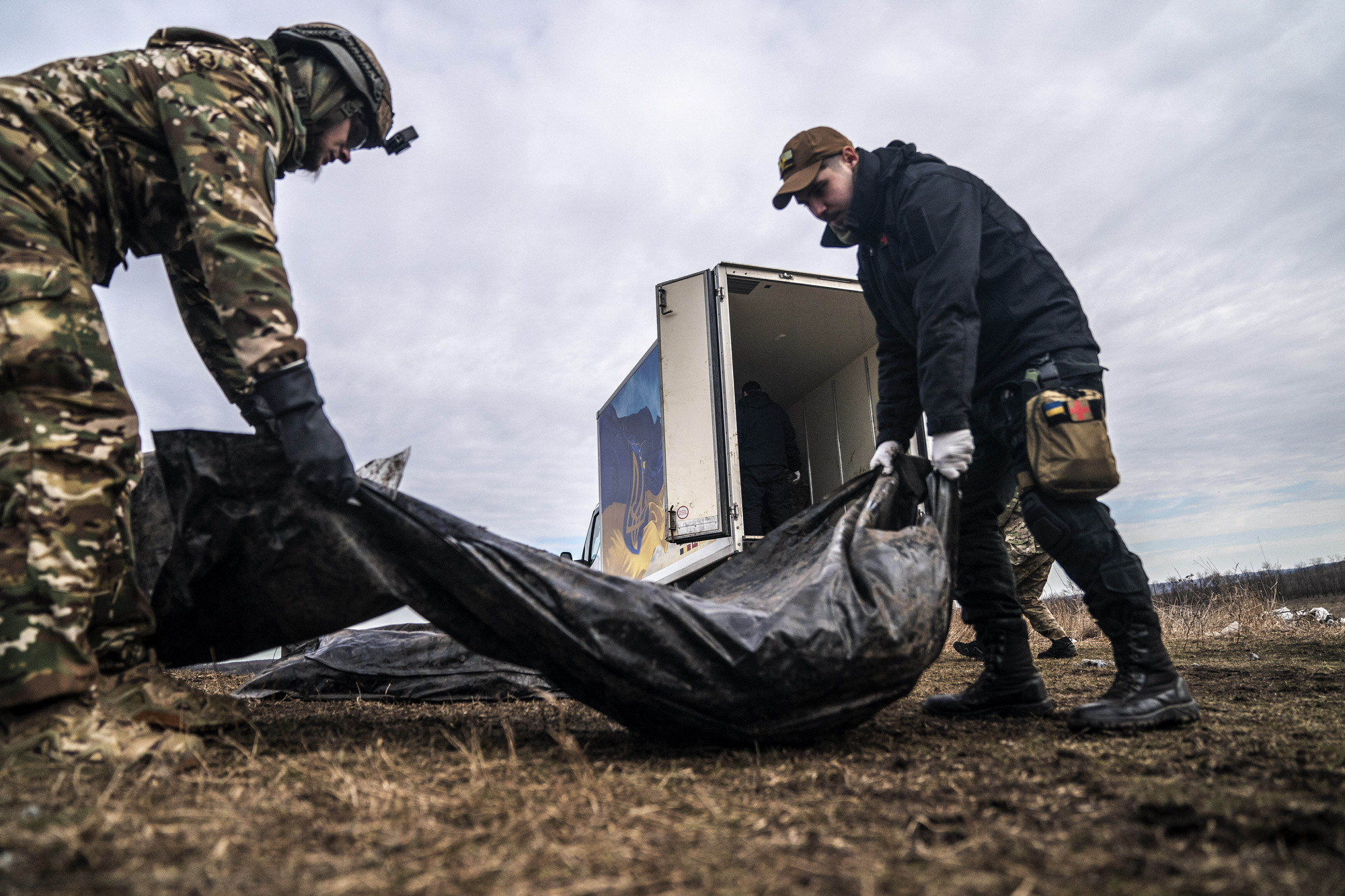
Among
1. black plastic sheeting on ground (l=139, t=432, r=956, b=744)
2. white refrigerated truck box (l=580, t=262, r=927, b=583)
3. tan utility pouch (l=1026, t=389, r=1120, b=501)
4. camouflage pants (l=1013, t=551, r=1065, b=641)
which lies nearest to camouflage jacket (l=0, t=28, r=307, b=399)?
black plastic sheeting on ground (l=139, t=432, r=956, b=744)

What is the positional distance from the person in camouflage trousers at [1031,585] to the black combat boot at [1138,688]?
115 inches

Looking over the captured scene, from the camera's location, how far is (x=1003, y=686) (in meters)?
2.45

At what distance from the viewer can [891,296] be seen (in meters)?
2.62

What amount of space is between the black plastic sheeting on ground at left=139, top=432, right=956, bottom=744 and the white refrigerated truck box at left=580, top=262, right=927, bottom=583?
Answer: 278 centimetres

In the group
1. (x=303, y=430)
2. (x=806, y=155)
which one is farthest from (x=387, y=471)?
(x=806, y=155)

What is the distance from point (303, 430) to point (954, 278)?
6.30 feet

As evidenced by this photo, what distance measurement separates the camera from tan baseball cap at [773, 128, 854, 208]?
8.57 ft

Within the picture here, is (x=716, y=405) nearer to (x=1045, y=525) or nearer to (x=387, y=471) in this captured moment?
(x=1045, y=525)

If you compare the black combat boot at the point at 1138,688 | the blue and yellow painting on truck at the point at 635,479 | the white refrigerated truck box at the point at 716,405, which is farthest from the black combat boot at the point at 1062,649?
the black combat boot at the point at 1138,688

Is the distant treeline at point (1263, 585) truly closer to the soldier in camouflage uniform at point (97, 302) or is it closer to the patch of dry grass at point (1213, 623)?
the patch of dry grass at point (1213, 623)

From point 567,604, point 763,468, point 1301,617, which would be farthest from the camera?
point 1301,617

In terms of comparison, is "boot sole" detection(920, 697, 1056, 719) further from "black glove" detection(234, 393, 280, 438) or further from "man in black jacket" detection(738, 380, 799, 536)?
"man in black jacket" detection(738, 380, 799, 536)

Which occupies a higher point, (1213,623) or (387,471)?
(387,471)

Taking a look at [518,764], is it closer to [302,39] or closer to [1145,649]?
[1145,649]
